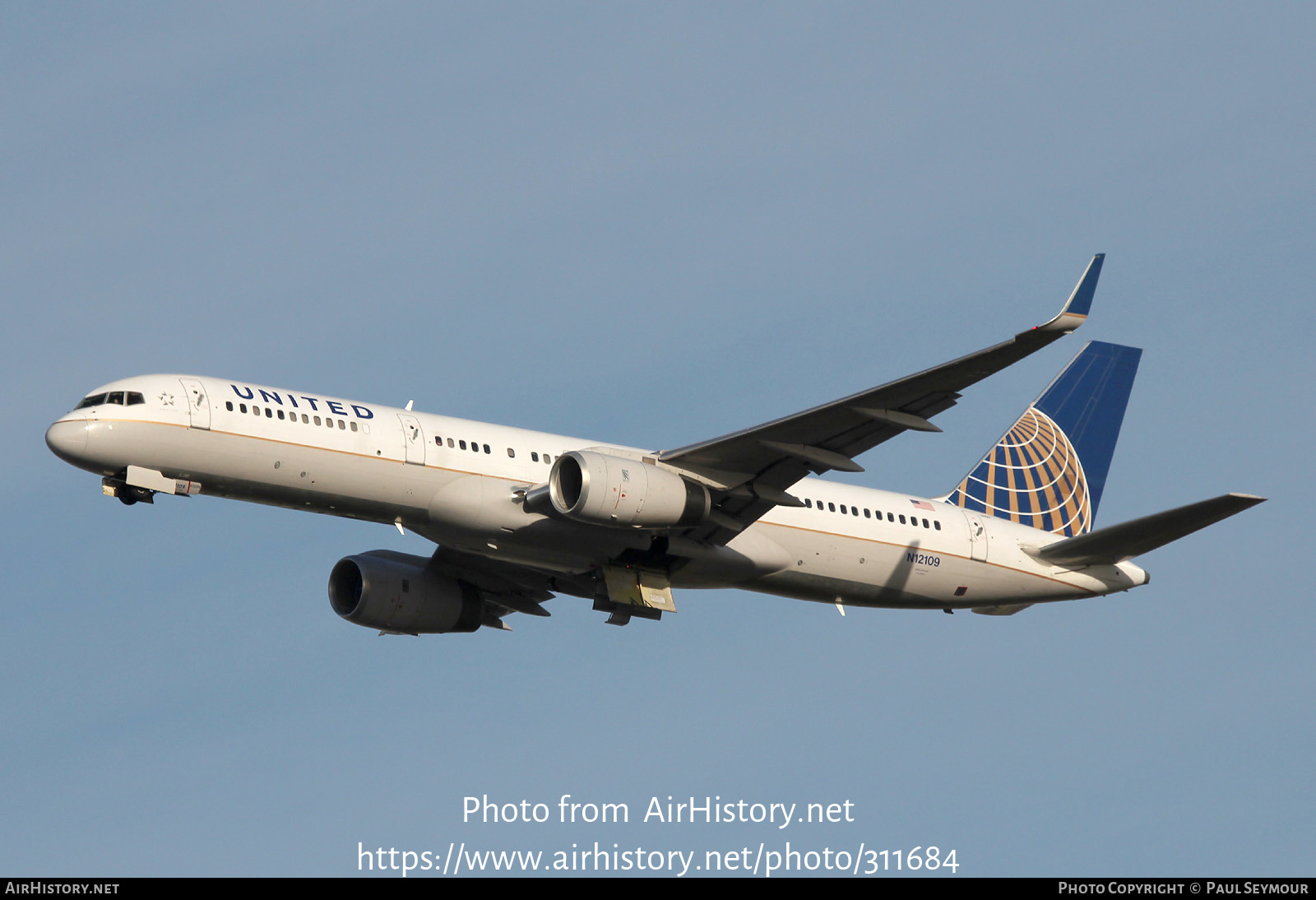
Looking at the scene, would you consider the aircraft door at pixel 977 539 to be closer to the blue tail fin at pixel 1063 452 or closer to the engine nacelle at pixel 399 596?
the blue tail fin at pixel 1063 452

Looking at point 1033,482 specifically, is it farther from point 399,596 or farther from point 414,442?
point 414,442

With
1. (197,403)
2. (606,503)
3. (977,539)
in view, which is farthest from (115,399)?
(977,539)

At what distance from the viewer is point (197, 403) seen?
123 feet

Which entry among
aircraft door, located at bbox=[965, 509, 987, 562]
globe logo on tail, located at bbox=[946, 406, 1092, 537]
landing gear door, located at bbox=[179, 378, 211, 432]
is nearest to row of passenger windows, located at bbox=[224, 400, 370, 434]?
landing gear door, located at bbox=[179, 378, 211, 432]

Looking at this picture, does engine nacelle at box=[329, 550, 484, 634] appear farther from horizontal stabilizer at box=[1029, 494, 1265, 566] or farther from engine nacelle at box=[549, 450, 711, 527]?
horizontal stabilizer at box=[1029, 494, 1265, 566]

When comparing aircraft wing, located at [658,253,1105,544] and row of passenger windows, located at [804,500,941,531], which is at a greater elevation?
row of passenger windows, located at [804,500,941,531]

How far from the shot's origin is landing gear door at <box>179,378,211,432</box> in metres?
37.2

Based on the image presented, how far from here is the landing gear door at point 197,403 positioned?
1465 inches

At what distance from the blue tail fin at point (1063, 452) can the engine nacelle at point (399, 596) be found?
49.2ft

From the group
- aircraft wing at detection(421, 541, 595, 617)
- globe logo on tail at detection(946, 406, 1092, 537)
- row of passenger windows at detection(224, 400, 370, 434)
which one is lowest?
aircraft wing at detection(421, 541, 595, 617)

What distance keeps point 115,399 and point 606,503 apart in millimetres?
11497

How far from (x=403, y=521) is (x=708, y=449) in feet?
24.7

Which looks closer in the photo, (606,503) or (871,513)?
(606,503)

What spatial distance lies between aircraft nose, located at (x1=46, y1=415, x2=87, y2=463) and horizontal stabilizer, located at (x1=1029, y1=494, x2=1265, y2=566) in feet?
83.5
